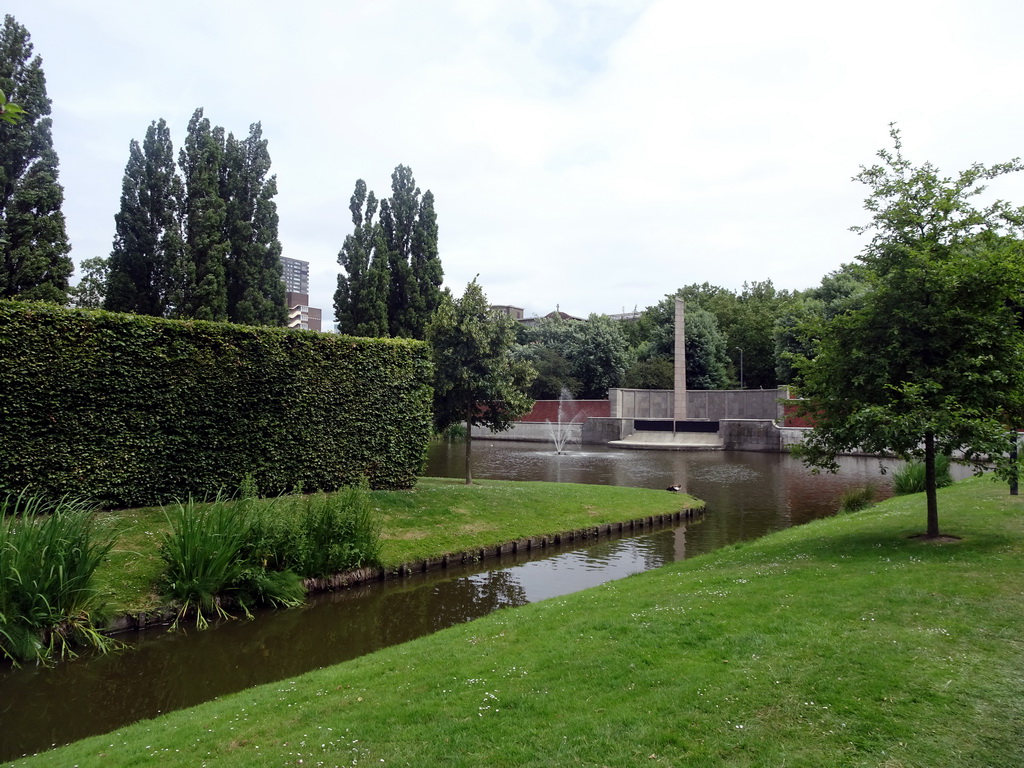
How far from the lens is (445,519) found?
16.4 metres

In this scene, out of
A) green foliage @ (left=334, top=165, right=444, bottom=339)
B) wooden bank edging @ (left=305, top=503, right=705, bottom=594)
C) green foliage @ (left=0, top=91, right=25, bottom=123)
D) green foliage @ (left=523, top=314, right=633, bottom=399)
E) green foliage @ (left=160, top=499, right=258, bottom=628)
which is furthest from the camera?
green foliage @ (left=523, top=314, right=633, bottom=399)

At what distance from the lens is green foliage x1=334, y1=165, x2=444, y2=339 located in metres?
30.3

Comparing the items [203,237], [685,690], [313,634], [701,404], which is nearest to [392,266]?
[203,237]

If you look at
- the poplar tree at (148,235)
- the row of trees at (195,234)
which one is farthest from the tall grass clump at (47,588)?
the poplar tree at (148,235)

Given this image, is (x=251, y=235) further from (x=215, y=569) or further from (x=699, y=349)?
(x=699, y=349)

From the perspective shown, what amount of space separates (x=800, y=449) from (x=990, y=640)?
233 inches

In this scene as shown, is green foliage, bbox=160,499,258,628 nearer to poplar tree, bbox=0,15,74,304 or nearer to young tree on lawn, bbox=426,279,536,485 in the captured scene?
young tree on lawn, bbox=426,279,536,485

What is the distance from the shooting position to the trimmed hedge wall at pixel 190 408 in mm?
12164

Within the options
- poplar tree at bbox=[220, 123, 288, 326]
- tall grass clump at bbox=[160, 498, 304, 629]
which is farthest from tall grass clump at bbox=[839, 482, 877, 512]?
poplar tree at bbox=[220, 123, 288, 326]

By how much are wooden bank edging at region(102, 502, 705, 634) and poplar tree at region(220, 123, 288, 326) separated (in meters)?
15.9

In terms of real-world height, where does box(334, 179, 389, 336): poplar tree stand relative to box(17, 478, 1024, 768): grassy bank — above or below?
above

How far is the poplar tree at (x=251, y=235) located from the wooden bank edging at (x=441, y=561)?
15.9 m

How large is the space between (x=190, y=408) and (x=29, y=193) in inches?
444

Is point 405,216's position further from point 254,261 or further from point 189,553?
point 189,553
